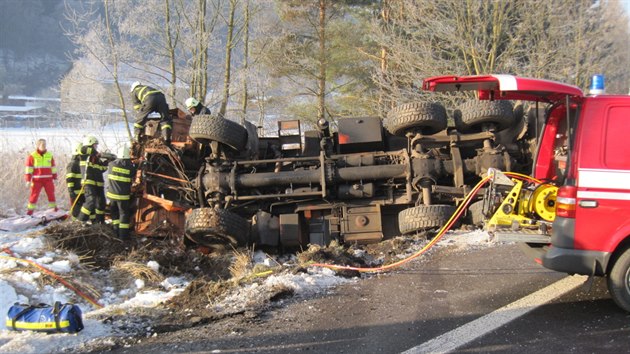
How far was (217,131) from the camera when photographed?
25.7ft

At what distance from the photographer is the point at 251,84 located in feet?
66.3

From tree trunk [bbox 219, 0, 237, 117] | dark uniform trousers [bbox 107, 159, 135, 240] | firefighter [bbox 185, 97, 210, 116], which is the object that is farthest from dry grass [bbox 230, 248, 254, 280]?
tree trunk [bbox 219, 0, 237, 117]

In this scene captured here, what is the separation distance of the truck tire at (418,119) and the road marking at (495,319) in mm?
3022

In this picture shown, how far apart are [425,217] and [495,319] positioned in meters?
2.78

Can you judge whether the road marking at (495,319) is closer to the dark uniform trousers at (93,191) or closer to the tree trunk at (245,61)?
the dark uniform trousers at (93,191)

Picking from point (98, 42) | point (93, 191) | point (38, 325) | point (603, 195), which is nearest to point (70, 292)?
point (38, 325)

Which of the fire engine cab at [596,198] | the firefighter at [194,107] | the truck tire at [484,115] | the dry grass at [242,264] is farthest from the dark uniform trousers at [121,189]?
the fire engine cab at [596,198]

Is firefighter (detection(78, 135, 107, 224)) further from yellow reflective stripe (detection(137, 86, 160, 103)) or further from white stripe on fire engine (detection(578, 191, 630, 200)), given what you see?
white stripe on fire engine (detection(578, 191, 630, 200))

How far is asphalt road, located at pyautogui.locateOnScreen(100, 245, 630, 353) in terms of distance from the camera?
13.1ft

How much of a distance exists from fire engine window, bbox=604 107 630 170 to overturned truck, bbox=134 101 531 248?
3.10 metres

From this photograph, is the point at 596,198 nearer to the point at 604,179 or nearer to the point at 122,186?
the point at 604,179

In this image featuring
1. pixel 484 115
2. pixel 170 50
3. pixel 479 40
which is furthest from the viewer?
pixel 170 50

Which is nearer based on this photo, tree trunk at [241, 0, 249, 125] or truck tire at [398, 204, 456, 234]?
truck tire at [398, 204, 456, 234]

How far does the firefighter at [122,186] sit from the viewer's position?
8.27 meters
